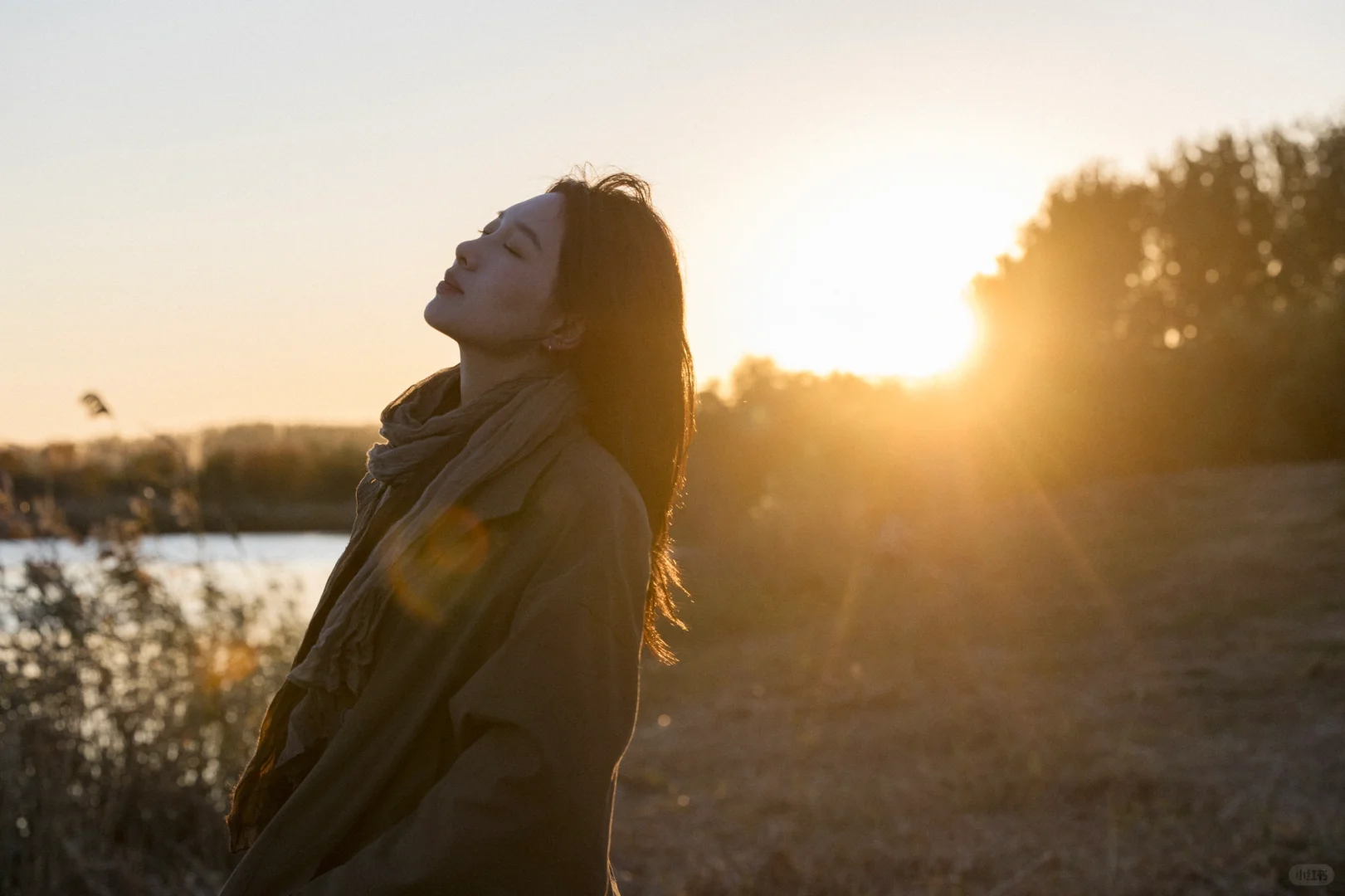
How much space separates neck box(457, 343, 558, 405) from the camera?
80.4 inches

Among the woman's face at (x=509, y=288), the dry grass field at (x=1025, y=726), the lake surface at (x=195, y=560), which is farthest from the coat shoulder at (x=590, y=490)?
the dry grass field at (x=1025, y=726)

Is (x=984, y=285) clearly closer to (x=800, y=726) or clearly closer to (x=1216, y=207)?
(x=1216, y=207)

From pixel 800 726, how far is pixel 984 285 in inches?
1103

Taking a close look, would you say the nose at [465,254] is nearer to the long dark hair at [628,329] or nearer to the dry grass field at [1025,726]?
the long dark hair at [628,329]

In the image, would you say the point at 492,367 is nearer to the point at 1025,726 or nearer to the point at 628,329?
the point at 628,329

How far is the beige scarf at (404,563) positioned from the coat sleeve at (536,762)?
0.63ft

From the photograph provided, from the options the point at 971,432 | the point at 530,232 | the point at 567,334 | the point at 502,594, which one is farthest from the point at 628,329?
the point at 971,432

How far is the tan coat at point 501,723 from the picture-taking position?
1552mm

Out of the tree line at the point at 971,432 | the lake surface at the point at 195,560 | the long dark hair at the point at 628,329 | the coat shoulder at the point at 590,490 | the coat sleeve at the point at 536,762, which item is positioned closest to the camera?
the coat sleeve at the point at 536,762

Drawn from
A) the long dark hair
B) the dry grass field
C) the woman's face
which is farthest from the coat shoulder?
the dry grass field

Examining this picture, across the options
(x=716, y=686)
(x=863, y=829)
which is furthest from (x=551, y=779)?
(x=716, y=686)

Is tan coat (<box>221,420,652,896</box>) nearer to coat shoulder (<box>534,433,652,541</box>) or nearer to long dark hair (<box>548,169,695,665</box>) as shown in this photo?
coat shoulder (<box>534,433,652,541</box>)

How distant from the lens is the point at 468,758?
1.58 metres

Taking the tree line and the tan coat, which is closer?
the tan coat
